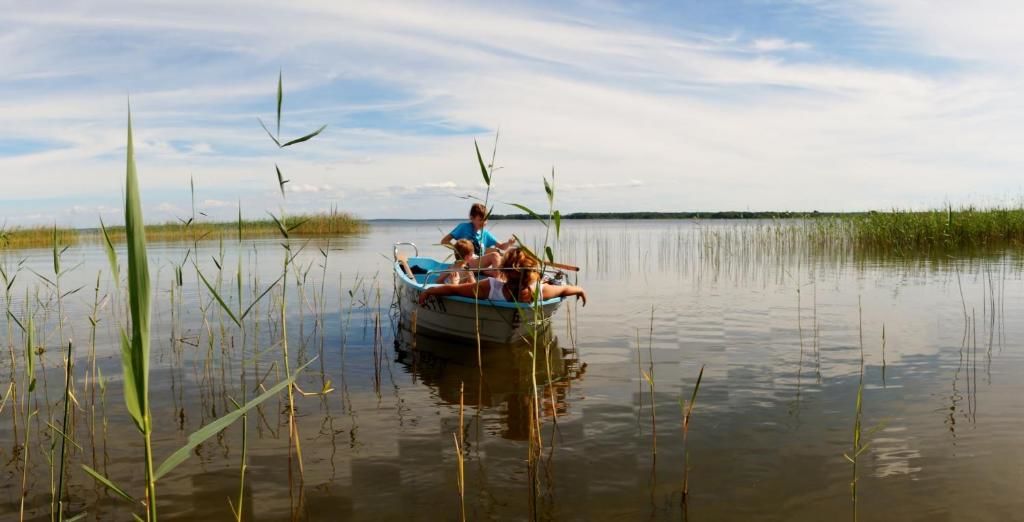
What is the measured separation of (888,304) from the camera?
1054cm

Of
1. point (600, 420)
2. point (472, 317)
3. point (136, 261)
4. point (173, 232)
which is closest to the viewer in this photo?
point (136, 261)

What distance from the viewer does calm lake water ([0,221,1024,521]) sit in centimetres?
386

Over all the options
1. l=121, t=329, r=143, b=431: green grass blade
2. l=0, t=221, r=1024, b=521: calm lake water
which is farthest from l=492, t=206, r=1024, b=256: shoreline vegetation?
l=121, t=329, r=143, b=431: green grass blade

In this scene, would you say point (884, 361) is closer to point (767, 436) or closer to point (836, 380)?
point (836, 380)

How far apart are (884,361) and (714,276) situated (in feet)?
28.2

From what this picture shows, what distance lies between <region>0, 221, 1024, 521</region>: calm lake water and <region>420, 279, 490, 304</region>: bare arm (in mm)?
719

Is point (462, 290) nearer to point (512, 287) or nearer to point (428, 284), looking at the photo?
point (512, 287)

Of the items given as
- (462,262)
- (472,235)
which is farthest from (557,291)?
(472,235)

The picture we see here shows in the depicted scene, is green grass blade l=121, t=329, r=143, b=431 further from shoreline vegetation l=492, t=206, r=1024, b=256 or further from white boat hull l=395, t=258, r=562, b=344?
shoreline vegetation l=492, t=206, r=1024, b=256

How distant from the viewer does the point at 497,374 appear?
22.9 ft

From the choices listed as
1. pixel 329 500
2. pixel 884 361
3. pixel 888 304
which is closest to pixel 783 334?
pixel 884 361

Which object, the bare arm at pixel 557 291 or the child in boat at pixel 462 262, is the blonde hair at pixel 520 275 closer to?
the bare arm at pixel 557 291

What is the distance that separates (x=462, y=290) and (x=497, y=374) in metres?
1.31

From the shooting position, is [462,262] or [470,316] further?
[462,262]
